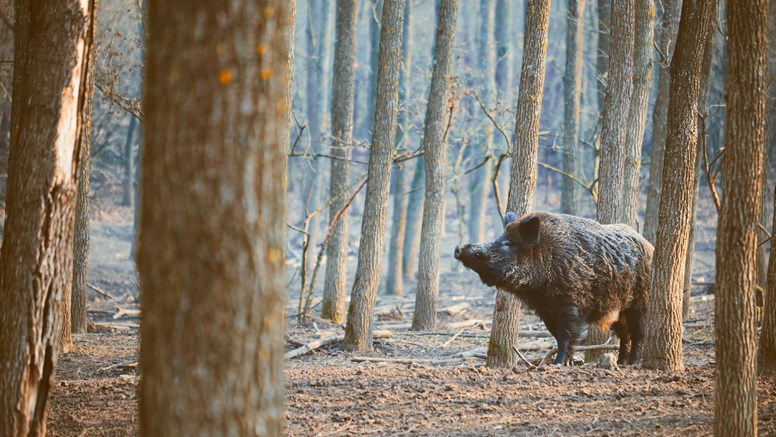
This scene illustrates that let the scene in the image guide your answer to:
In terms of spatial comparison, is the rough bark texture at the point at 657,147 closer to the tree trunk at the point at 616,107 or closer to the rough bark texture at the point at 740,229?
the tree trunk at the point at 616,107

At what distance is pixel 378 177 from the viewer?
39.9 ft

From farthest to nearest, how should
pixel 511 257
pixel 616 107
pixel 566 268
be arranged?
1. pixel 616 107
2. pixel 511 257
3. pixel 566 268

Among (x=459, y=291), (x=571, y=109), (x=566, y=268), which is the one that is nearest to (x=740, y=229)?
(x=566, y=268)

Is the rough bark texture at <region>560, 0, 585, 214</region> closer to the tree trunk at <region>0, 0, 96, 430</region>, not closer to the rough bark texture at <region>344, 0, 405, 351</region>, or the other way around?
the rough bark texture at <region>344, 0, 405, 351</region>

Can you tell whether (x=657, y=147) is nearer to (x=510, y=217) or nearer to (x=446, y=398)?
(x=510, y=217)

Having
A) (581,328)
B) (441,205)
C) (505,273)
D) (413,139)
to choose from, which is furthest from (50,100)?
(413,139)

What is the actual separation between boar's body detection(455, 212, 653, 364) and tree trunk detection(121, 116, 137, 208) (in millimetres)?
23815

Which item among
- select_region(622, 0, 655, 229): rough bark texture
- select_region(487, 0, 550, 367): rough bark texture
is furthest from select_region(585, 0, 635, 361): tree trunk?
select_region(487, 0, 550, 367): rough bark texture

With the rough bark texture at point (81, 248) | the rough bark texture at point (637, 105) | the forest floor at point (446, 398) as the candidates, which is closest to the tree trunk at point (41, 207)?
the forest floor at point (446, 398)

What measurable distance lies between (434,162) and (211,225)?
13487 mm

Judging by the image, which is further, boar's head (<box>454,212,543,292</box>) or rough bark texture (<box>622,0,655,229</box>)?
rough bark texture (<box>622,0,655,229</box>)

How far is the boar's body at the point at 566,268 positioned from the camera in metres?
10.7

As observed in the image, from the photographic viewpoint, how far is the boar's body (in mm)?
10664

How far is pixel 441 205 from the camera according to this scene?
16.9 m
